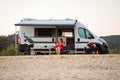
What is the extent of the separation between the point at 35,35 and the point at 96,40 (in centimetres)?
403

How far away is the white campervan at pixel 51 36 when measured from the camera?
74.8ft

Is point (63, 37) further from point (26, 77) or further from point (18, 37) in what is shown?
point (26, 77)

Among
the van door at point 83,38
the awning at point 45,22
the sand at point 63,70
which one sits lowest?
the sand at point 63,70

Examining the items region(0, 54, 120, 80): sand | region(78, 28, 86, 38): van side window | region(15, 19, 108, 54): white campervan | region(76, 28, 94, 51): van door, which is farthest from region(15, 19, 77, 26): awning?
region(0, 54, 120, 80): sand

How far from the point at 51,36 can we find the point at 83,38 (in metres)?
2.10

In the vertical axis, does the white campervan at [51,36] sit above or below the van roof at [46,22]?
below

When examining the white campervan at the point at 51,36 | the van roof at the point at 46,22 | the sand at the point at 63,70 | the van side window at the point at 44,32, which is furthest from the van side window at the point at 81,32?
the sand at the point at 63,70

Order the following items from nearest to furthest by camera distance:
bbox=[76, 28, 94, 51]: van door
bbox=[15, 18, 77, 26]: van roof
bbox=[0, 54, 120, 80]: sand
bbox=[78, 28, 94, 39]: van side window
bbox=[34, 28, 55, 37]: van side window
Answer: bbox=[0, 54, 120, 80]: sand < bbox=[15, 18, 77, 26]: van roof < bbox=[76, 28, 94, 51]: van door < bbox=[78, 28, 94, 39]: van side window < bbox=[34, 28, 55, 37]: van side window

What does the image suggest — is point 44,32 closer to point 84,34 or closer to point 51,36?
point 51,36

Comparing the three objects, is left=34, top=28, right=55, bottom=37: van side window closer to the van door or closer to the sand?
the van door

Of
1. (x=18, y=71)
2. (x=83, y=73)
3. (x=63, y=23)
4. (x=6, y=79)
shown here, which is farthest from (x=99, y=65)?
(x=63, y=23)

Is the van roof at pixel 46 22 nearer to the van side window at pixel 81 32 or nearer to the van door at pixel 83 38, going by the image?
the van side window at pixel 81 32

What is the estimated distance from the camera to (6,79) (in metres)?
9.78

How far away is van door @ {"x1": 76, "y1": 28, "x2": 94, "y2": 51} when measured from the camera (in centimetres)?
2280
